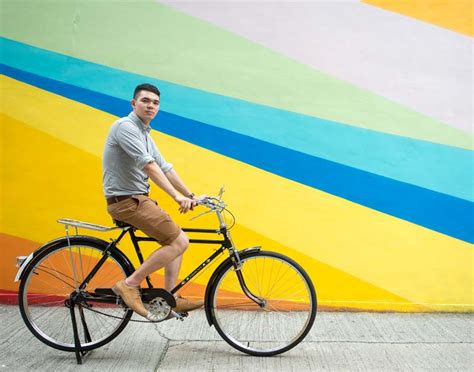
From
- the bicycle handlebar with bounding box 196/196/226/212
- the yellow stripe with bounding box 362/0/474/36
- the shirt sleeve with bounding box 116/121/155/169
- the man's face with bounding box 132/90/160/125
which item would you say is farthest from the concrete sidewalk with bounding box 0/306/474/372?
the yellow stripe with bounding box 362/0/474/36

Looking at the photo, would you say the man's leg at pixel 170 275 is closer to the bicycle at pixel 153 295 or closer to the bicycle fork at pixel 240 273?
the bicycle at pixel 153 295

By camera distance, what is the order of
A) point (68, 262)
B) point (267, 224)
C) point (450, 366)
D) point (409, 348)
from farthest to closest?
point (267, 224) → point (68, 262) → point (409, 348) → point (450, 366)

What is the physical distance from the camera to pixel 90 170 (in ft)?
19.7

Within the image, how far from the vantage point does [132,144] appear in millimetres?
4598

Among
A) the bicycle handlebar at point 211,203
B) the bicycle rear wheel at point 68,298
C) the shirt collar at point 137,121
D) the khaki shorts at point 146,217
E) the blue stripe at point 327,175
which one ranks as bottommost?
the bicycle rear wheel at point 68,298

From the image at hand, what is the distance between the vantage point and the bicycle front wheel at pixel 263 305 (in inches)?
193

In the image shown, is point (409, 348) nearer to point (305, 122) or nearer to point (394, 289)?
point (394, 289)

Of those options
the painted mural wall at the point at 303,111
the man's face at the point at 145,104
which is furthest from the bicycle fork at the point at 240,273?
the man's face at the point at 145,104

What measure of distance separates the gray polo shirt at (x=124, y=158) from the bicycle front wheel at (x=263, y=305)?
0.94 metres

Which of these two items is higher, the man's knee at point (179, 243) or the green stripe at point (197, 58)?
the green stripe at point (197, 58)

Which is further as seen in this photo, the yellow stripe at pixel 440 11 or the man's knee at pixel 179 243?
the yellow stripe at pixel 440 11

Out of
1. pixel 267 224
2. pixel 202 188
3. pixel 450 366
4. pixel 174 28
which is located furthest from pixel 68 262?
pixel 450 366

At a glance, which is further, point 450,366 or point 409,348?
point 409,348

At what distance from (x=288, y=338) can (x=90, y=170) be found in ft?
7.78
